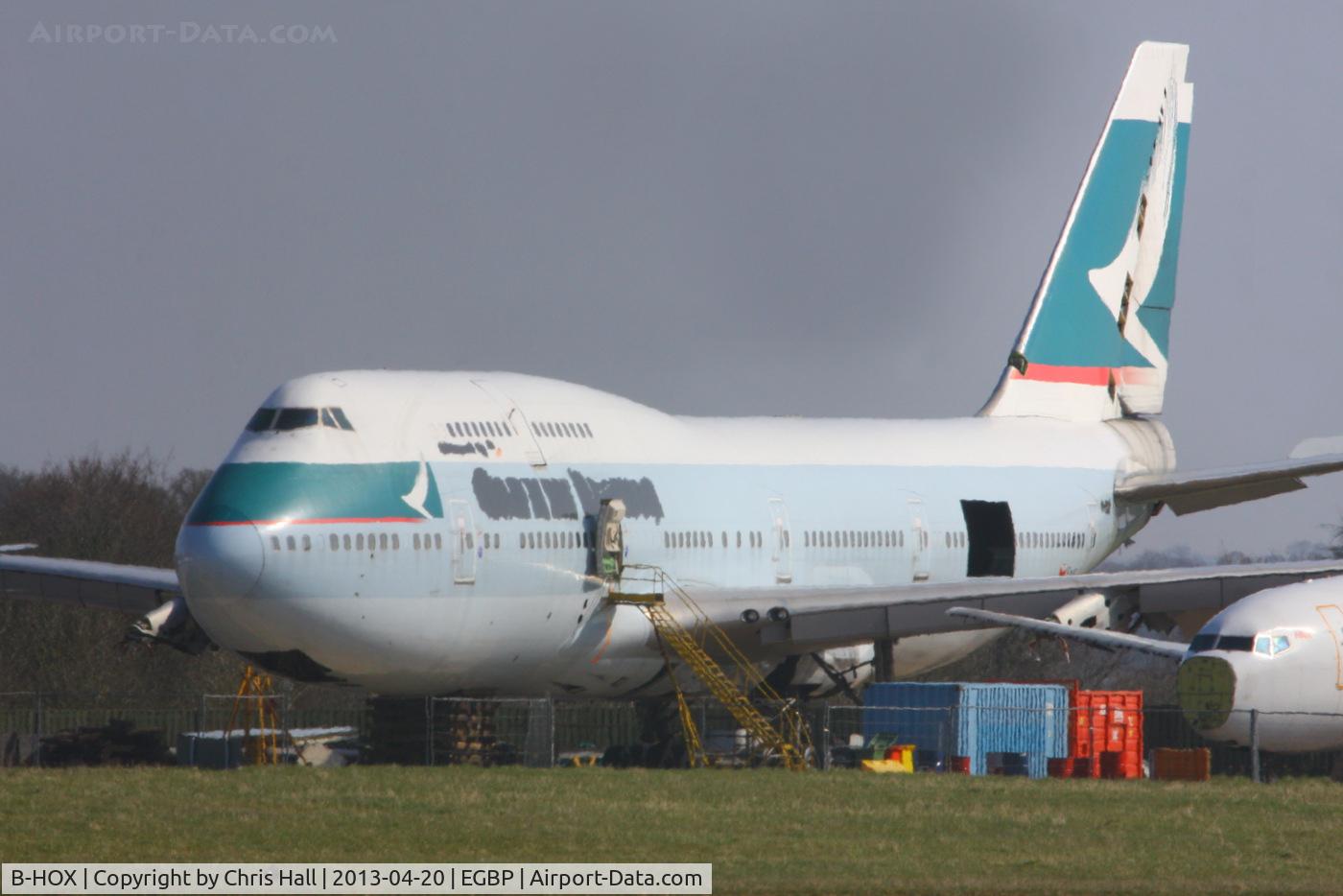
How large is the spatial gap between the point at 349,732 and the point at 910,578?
1217cm

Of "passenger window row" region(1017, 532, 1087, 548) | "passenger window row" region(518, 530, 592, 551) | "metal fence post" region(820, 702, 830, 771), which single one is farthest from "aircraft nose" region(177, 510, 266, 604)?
"passenger window row" region(1017, 532, 1087, 548)

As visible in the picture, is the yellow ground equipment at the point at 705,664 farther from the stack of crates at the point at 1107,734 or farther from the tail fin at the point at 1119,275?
the tail fin at the point at 1119,275

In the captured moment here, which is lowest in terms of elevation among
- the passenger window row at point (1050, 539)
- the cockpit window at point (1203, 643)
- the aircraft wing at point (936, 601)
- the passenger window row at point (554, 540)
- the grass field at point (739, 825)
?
the grass field at point (739, 825)

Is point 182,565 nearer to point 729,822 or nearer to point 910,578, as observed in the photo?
point 729,822

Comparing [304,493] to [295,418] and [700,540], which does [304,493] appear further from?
[700,540]

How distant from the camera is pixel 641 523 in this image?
40.7 m

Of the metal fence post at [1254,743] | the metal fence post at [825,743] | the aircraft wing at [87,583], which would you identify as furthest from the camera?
the aircraft wing at [87,583]

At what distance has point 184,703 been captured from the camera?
210ft

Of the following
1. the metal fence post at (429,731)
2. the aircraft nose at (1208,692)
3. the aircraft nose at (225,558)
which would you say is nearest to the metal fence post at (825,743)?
the aircraft nose at (1208,692)

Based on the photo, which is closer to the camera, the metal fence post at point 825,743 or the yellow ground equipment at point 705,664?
the metal fence post at point 825,743

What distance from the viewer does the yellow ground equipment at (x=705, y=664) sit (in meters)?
39.5

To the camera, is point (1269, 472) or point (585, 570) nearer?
point (585, 570)

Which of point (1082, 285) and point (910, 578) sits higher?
point (1082, 285)

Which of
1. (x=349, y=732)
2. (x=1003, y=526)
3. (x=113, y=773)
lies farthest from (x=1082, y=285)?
(x=113, y=773)
